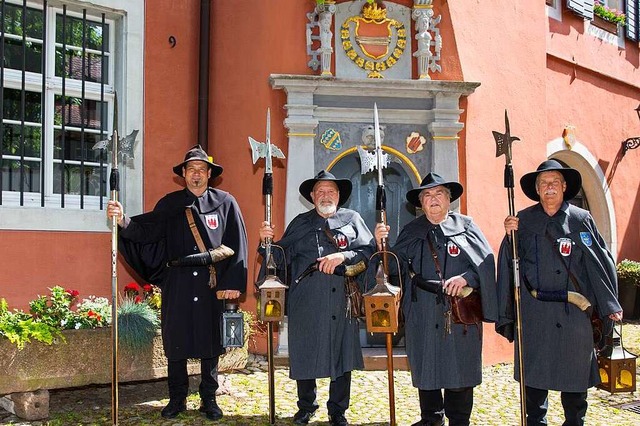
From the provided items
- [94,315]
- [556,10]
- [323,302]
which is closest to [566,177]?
[323,302]

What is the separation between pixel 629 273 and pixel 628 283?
0.54 feet

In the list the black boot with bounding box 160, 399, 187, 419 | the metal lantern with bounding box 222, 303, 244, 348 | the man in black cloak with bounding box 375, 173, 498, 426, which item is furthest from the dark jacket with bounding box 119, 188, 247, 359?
the man in black cloak with bounding box 375, 173, 498, 426

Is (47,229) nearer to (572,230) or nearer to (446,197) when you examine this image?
(446,197)

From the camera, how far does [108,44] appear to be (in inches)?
299

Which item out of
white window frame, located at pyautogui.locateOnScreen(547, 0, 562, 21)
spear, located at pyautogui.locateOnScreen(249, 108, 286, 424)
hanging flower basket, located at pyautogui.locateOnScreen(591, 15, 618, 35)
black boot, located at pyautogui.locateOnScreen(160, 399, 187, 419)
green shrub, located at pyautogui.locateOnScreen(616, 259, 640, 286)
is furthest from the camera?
green shrub, located at pyautogui.locateOnScreen(616, 259, 640, 286)

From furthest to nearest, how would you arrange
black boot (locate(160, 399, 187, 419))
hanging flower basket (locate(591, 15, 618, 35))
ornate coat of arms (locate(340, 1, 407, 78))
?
1. hanging flower basket (locate(591, 15, 618, 35))
2. ornate coat of arms (locate(340, 1, 407, 78))
3. black boot (locate(160, 399, 187, 419))

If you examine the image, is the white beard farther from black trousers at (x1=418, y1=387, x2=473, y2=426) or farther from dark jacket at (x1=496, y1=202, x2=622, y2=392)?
black trousers at (x1=418, y1=387, x2=473, y2=426)

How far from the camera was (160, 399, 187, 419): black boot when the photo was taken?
5.36 meters

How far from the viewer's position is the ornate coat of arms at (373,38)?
25.2 ft

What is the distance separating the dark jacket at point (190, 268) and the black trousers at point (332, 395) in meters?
0.73

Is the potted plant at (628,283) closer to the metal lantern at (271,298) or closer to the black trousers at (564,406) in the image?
the black trousers at (564,406)

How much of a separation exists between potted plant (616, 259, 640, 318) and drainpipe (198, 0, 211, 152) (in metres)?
7.30

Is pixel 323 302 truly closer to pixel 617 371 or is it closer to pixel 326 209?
pixel 326 209

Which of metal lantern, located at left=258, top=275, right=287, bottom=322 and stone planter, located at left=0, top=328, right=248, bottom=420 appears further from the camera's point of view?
stone planter, located at left=0, top=328, right=248, bottom=420
